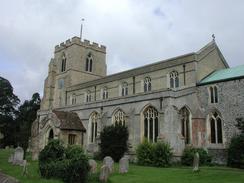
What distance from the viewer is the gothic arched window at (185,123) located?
27094mm

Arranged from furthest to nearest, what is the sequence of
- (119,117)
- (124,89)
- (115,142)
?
1. (124,89)
2. (119,117)
3. (115,142)

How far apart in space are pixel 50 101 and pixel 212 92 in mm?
30530

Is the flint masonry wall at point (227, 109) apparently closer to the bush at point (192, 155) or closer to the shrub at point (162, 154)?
the bush at point (192, 155)

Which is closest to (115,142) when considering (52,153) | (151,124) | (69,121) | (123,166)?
(151,124)

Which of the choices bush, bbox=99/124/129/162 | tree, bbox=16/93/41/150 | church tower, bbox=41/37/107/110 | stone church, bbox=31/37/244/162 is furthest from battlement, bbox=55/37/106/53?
bush, bbox=99/124/129/162

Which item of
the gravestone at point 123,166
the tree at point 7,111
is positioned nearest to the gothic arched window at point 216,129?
the gravestone at point 123,166

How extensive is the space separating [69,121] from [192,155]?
48.2 ft

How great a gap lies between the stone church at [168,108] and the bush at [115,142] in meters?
0.78

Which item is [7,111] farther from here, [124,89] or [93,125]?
[93,125]

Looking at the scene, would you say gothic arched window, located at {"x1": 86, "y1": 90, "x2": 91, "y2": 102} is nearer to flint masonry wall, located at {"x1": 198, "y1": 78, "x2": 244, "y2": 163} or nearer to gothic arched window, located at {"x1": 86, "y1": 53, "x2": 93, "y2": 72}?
gothic arched window, located at {"x1": 86, "y1": 53, "x2": 93, "y2": 72}

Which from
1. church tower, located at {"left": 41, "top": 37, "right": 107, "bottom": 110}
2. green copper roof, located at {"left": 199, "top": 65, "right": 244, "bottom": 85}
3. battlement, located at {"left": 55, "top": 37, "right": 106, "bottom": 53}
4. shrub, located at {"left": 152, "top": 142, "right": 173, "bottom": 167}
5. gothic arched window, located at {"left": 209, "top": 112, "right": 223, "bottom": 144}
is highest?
battlement, located at {"left": 55, "top": 37, "right": 106, "bottom": 53}

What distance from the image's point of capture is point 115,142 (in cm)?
2770

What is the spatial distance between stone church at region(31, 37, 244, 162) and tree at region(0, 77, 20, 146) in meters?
26.6

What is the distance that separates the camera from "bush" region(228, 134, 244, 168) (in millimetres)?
23448
